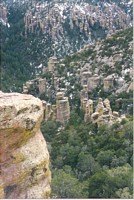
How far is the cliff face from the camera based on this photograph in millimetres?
7066

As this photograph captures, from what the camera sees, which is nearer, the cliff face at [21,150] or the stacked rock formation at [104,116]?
the cliff face at [21,150]

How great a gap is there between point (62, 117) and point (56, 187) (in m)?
16.7

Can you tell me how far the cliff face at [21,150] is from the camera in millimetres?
7066

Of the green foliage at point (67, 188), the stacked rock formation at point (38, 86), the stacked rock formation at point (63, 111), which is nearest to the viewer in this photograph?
the green foliage at point (67, 188)

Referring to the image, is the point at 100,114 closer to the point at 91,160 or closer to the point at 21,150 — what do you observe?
the point at 91,160

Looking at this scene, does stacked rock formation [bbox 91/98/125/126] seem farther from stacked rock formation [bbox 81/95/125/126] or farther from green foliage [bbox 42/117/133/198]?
green foliage [bbox 42/117/133/198]

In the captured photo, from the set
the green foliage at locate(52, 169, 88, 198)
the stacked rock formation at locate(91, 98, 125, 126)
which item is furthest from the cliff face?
the stacked rock formation at locate(91, 98, 125, 126)

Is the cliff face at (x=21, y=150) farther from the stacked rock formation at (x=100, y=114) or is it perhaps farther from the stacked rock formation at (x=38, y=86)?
the stacked rock formation at (x=38, y=86)

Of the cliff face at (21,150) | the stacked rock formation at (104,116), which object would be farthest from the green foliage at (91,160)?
the cliff face at (21,150)

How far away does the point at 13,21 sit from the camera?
82.7 metres

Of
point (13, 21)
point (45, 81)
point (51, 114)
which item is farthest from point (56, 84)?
point (13, 21)

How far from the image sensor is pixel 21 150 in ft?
23.9

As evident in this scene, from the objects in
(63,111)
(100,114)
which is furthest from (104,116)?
(63,111)

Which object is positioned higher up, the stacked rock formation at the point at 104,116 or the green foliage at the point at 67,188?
the green foliage at the point at 67,188
